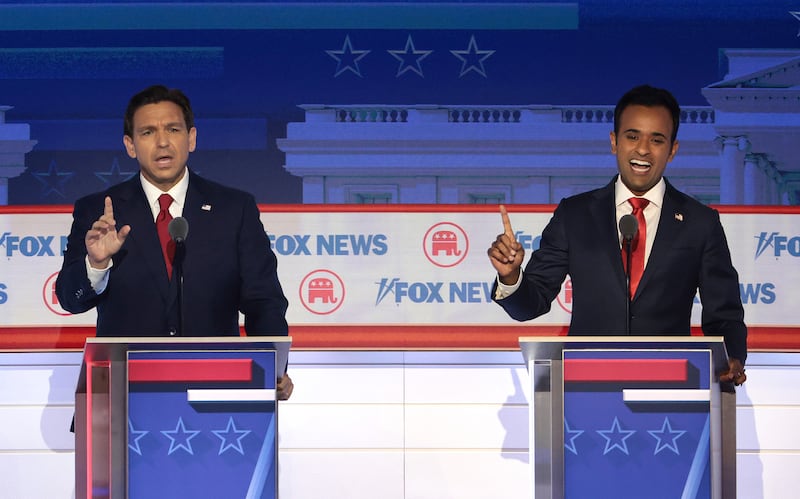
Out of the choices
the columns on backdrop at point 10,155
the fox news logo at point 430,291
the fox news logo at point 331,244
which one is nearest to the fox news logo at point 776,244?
the fox news logo at point 430,291

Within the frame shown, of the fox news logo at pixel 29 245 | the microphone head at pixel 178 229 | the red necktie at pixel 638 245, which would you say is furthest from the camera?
the fox news logo at pixel 29 245

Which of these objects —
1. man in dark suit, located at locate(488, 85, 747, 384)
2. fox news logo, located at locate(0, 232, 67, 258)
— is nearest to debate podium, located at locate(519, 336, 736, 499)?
man in dark suit, located at locate(488, 85, 747, 384)

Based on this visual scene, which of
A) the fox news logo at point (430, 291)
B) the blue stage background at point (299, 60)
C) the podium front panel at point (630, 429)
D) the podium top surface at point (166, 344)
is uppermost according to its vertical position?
the blue stage background at point (299, 60)

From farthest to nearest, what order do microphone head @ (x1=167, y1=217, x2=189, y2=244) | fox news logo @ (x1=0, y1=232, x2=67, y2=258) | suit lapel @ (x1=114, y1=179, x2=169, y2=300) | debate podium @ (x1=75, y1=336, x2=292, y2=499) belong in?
1. fox news logo @ (x1=0, y1=232, x2=67, y2=258)
2. suit lapel @ (x1=114, y1=179, x2=169, y2=300)
3. microphone head @ (x1=167, y1=217, x2=189, y2=244)
4. debate podium @ (x1=75, y1=336, x2=292, y2=499)

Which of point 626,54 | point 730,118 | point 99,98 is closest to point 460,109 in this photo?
point 626,54

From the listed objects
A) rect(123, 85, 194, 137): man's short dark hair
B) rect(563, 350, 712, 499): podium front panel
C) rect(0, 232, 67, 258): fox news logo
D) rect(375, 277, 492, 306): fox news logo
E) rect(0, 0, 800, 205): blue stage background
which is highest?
rect(0, 0, 800, 205): blue stage background

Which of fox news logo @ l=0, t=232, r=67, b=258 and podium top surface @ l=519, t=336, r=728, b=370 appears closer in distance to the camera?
podium top surface @ l=519, t=336, r=728, b=370

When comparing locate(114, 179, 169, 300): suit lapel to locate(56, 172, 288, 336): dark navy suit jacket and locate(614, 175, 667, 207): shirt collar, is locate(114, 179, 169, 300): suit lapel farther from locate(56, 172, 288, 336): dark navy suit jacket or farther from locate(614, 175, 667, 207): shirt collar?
locate(614, 175, 667, 207): shirt collar

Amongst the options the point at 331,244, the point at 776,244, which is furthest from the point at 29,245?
the point at 776,244

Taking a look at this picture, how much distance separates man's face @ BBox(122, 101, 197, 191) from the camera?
283 centimetres

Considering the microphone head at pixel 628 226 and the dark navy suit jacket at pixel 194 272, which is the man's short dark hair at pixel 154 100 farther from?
the microphone head at pixel 628 226

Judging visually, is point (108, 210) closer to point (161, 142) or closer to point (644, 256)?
point (161, 142)

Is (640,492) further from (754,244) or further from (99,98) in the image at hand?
(99,98)

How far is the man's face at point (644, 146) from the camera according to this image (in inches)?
113
